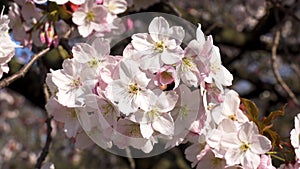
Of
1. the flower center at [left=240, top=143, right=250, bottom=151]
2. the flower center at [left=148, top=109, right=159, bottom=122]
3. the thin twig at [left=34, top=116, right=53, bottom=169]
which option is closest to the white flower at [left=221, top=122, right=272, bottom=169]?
the flower center at [left=240, top=143, right=250, bottom=151]

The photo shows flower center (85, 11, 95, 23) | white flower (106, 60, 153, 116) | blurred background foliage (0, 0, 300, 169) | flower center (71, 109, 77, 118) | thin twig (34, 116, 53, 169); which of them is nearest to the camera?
white flower (106, 60, 153, 116)

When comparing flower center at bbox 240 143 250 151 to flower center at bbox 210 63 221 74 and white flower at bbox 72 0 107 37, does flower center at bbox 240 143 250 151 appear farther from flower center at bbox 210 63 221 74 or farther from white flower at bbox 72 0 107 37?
white flower at bbox 72 0 107 37

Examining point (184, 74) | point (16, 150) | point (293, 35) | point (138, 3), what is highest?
point (184, 74)

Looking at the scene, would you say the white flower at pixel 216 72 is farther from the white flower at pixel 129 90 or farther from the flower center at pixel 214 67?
the white flower at pixel 129 90

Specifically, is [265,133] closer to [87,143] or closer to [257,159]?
[257,159]

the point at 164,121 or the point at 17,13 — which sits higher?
the point at 164,121

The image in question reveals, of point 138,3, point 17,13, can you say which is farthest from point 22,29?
point 138,3

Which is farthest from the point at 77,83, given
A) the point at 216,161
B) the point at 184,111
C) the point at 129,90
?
the point at 216,161
